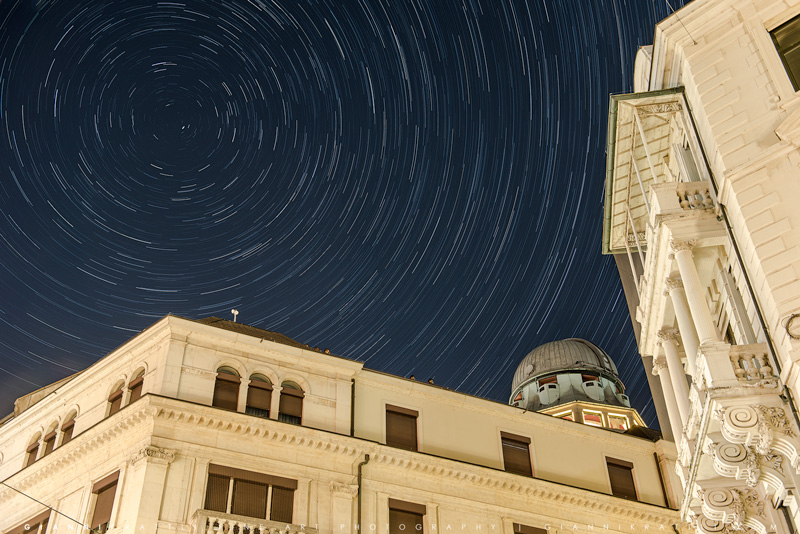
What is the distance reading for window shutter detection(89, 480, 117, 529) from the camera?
1109 inches

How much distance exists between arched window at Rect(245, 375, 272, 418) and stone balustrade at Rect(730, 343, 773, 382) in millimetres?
18214

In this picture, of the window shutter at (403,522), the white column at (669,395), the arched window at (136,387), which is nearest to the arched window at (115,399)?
the arched window at (136,387)

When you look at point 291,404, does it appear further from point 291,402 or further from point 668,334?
point 668,334

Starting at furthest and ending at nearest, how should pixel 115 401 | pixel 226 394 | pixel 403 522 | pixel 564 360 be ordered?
1. pixel 564 360
2. pixel 115 401
3. pixel 403 522
4. pixel 226 394

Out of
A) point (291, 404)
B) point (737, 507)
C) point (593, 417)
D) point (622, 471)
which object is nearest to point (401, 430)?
point (291, 404)

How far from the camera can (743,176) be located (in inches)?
792

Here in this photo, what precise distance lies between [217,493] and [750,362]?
60.3 feet

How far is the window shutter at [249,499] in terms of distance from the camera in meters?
28.6

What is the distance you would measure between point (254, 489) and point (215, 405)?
3.56m

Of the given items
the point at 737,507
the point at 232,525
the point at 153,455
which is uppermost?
the point at 153,455

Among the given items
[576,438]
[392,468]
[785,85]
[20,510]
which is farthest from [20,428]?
A: [785,85]

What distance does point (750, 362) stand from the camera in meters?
18.9

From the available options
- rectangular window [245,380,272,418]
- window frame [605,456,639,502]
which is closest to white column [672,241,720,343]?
rectangular window [245,380,272,418]

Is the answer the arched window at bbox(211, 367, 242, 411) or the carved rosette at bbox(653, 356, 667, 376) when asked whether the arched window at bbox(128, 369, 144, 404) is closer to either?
the arched window at bbox(211, 367, 242, 411)
